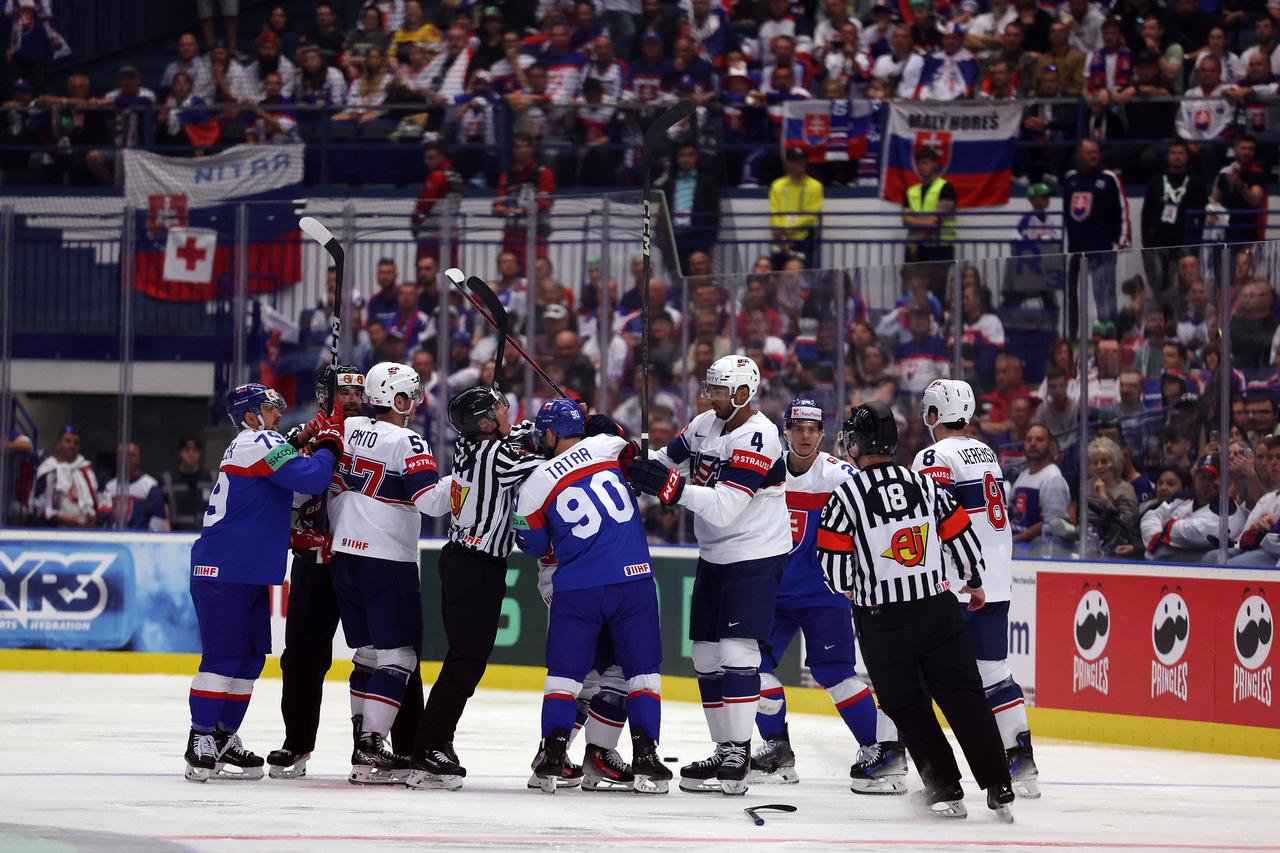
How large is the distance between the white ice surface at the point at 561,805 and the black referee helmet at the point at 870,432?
4.34 ft

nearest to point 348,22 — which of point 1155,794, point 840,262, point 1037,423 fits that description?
point 840,262

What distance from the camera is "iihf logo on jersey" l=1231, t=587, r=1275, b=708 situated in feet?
30.1

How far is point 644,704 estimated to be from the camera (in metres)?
7.27

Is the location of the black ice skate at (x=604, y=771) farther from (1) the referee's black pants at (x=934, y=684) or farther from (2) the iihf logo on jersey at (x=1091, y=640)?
(2) the iihf logo on jersey at (x=1091, y=640)

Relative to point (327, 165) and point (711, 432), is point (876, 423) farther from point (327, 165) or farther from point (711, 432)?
point (327, 165)

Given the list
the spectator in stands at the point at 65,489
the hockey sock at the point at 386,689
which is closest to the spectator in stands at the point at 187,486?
the spectator in stands at the point at 65,489

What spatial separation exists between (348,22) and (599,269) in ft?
21.5

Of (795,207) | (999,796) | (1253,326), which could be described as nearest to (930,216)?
(795,207)

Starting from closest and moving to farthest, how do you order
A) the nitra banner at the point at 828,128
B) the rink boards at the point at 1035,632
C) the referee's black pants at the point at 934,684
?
1. the referee's black pants at the point at 934,684
2. the rink boards at the point at 1035,632
3. the nitra banner at the point at 828,128

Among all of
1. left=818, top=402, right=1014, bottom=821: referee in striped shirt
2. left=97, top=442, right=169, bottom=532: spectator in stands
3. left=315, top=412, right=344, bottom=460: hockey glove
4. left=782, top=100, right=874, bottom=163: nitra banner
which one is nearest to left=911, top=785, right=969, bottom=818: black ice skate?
left=818, top=402, right=1014, bottom=821: referee in striped shirt

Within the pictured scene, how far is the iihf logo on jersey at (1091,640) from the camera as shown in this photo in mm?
9969

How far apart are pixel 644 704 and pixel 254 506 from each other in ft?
5.86

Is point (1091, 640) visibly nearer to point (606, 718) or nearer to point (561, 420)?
point (606, 718)

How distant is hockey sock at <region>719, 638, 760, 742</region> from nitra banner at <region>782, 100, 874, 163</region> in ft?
26.1
